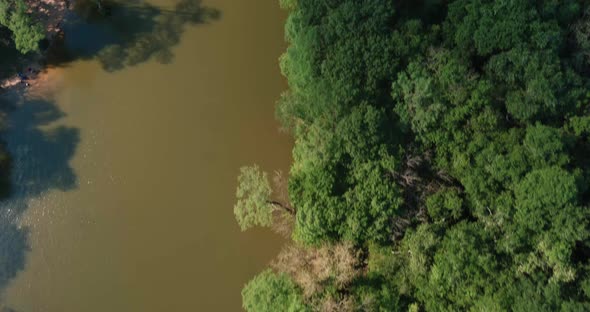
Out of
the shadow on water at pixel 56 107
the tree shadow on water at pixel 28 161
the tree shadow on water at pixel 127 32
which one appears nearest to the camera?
the tree shadow on water at pixel 28 161

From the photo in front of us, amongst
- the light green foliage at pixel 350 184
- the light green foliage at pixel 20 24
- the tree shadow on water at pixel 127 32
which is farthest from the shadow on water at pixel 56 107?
the light green foliage at pixel 350 184

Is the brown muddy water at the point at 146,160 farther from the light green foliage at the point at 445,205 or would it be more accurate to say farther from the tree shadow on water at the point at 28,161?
the light green foliage at the point at 445,205

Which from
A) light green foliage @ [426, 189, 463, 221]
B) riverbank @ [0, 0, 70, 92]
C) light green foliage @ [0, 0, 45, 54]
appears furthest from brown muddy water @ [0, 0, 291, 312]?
light green foliage @ [426, 189, 463, 221]

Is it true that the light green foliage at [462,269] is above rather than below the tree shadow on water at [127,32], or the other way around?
below

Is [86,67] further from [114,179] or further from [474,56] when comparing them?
[474,56]

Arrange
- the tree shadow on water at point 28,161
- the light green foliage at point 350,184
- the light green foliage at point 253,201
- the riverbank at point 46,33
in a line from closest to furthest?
the light green foliage at point 350,184, the light green foliage at point 253,201, the tree shadow on water at point 28,161, the riverbank at point 46,33

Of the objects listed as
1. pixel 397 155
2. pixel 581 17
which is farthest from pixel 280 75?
pixel 581 17

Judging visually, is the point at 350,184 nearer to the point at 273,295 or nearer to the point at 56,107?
the point at 273,295

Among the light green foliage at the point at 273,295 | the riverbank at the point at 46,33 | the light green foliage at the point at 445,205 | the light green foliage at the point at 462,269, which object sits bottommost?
the light green foliage at the point at 273,295
